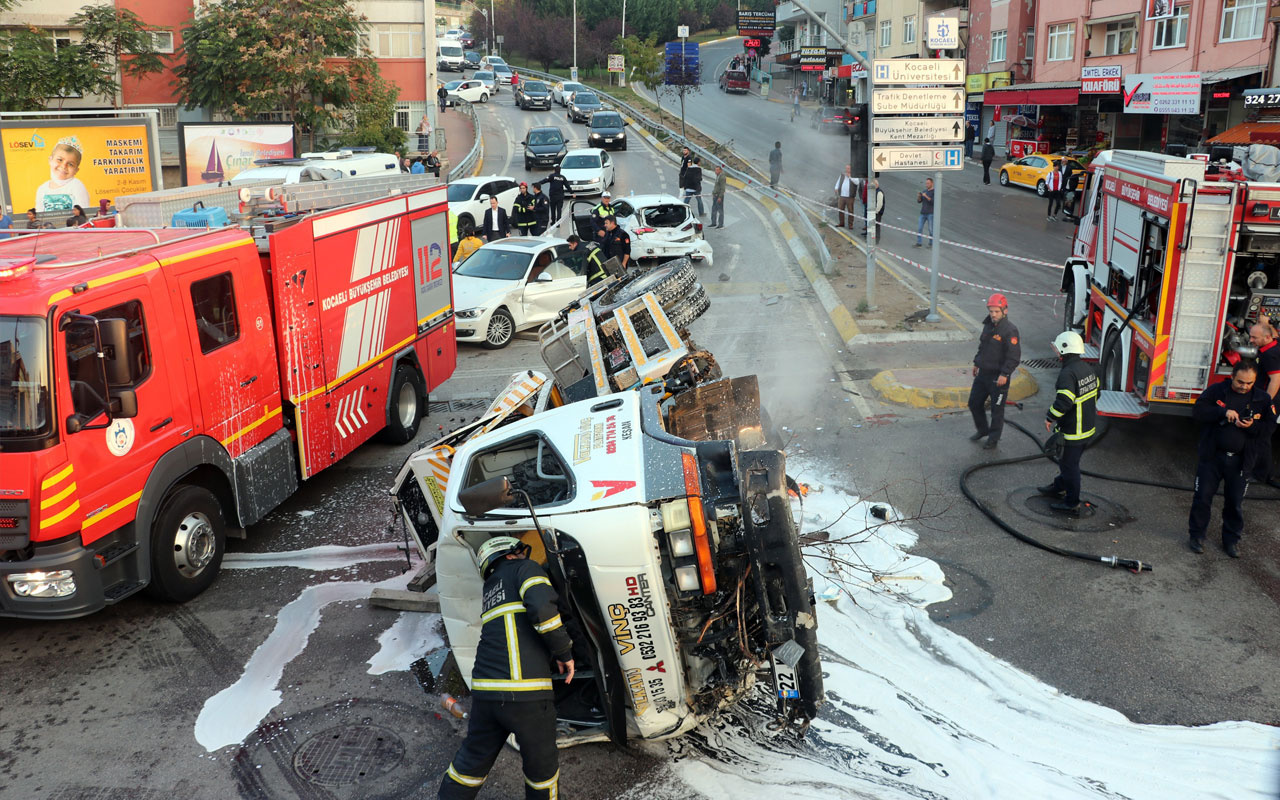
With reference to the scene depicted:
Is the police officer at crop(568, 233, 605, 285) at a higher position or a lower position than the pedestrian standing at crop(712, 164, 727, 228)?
lower

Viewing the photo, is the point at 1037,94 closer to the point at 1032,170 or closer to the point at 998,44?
the point at 998,44

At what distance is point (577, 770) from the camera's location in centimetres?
529

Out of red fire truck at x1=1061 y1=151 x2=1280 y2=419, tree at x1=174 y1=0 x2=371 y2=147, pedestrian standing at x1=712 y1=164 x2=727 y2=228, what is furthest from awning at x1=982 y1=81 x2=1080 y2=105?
red fire truck at x1=1061 y1=151 x2=1280 y2=419

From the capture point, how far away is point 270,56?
32844 mm

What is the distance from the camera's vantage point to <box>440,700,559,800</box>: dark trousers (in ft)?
14.6

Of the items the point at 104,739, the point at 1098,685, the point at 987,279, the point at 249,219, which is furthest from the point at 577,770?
the point at 987,279

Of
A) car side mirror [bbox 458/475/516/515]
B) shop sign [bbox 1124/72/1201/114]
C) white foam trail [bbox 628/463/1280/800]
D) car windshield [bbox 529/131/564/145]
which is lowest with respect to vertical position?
white foam trail [bbox 628/463/1280/800]

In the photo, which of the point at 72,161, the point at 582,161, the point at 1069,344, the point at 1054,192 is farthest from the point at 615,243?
the point at 1054,192

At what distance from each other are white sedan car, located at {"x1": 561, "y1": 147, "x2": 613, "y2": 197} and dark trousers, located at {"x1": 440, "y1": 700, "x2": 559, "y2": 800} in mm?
25293

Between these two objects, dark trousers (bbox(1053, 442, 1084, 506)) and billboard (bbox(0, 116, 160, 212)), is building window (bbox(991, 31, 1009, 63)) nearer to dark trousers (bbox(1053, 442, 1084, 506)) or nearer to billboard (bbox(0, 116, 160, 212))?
billboard (bbox(0, 116, 160, 212))

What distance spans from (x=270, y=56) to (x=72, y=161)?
13.4 metres

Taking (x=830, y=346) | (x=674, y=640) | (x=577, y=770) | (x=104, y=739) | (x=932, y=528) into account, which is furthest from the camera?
(x=830, y=346)

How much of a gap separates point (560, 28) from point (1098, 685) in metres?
80.9

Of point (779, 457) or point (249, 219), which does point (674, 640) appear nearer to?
point (779, 457)
